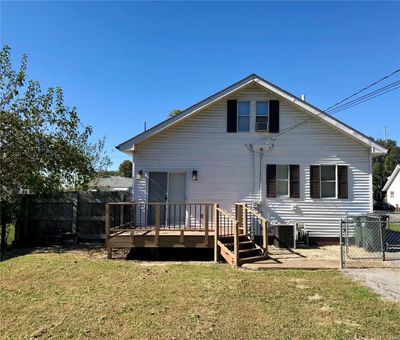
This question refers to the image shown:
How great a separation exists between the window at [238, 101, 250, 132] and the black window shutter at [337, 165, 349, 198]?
3.64 meters

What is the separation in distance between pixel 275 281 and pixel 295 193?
19.8ft

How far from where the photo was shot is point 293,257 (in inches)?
382

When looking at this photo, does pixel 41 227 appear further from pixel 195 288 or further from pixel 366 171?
pixel 366 171

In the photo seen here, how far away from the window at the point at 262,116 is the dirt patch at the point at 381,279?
630 cm

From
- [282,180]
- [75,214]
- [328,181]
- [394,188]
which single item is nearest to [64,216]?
[75,214]

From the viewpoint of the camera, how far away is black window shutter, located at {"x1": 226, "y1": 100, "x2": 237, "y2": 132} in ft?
41.3

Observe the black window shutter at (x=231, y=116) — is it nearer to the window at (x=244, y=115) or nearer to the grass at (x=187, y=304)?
the window at (x=244, y=115)

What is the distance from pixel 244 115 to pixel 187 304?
850cm

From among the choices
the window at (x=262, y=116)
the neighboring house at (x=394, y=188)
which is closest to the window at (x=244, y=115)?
the window at (x=262, y=116)

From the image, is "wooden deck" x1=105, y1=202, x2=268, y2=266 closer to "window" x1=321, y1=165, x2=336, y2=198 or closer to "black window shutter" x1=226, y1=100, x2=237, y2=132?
"black window shutter" x1=226, y1=100, x2=237, y2=132

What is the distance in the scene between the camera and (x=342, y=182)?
40.7 feet

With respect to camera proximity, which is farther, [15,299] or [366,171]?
[366,171]

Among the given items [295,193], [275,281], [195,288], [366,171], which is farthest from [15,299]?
[366,171]

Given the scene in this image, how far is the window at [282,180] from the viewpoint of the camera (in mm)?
12516
